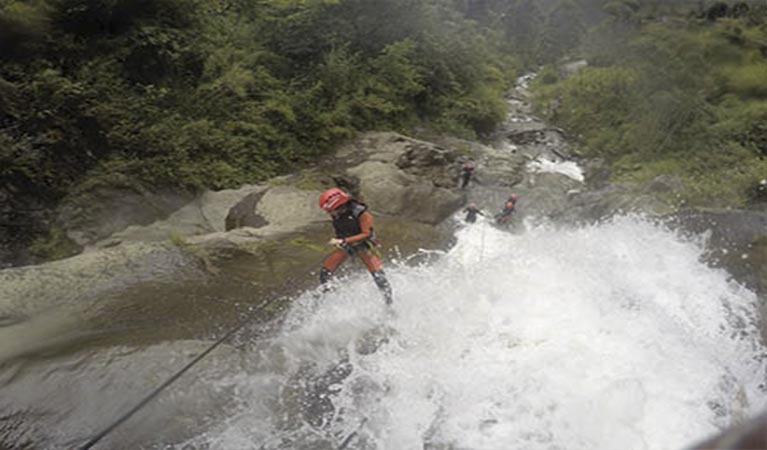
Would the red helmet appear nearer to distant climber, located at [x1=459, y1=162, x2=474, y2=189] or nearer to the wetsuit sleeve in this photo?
the wetsuit sleeve

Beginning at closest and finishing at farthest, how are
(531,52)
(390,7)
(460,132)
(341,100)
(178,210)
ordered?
1. (178,210)
2. (341,100)
3. (390,7)
4. (460,132)
5. (531,52)

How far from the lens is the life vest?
6.72 metres

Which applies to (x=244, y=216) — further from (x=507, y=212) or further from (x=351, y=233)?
(x=507, y=212)

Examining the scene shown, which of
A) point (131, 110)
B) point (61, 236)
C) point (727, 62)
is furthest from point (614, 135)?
point (61, 236)

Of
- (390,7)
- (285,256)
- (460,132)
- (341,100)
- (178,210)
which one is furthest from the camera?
(460,132)

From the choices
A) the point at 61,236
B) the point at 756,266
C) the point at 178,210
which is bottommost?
the point at 756,266

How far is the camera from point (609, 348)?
621cm

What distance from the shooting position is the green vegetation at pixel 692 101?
1184 cm

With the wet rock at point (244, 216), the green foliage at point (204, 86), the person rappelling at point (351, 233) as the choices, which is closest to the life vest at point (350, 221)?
the person rappelling at point (351, 233)

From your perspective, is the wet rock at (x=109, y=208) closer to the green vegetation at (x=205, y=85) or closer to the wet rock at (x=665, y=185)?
the green vegetation at (x=205, y=85)

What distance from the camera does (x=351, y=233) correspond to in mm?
6898

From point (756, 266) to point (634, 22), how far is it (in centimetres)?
1247

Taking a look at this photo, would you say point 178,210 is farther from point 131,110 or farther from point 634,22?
point 634,22

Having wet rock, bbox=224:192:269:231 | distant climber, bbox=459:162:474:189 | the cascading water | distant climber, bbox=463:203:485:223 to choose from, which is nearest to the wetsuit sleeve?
the cascading water
